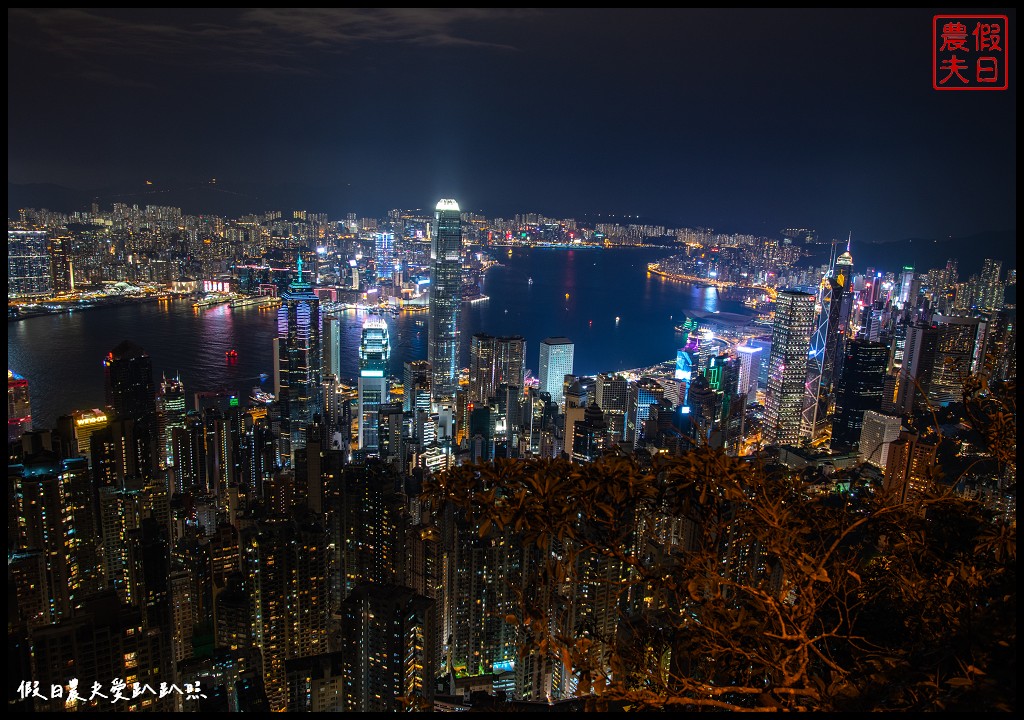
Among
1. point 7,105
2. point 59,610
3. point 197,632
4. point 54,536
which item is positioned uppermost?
point 7,105

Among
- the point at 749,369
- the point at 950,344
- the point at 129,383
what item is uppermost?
the point at 950,344

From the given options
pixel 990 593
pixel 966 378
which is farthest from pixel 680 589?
pixel 966 378

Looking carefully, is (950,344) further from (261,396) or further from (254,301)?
(254,301)

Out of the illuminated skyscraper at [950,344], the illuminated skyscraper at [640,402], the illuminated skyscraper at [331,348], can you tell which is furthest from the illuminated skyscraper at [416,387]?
the illuminated skyscraper at [950,344]

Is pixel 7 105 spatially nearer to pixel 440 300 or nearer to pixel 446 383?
pixel 446 383

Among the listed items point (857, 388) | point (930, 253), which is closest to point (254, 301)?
point (857, 388)

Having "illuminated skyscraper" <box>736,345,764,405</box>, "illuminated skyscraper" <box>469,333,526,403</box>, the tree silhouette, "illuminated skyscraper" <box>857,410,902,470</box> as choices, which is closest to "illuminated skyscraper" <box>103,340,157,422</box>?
"illuminated skyscraper" <box>469,333,526,403</box>
